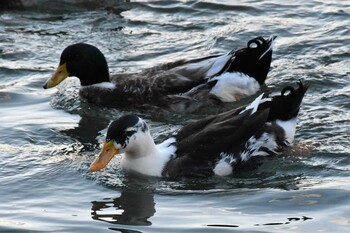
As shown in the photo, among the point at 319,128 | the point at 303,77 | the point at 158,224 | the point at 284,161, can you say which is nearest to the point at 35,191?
the point at 158,224

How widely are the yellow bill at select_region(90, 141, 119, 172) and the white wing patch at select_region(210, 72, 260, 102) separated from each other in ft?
9.63

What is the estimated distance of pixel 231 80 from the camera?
1233 centimetres

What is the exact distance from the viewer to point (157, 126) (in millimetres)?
11727

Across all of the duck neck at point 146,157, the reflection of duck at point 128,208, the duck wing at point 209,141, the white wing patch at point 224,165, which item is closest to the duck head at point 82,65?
the duck wing at point 209,141

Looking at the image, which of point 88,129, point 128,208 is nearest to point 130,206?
point 128,208

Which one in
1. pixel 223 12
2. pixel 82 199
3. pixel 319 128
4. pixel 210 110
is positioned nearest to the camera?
pixel 82 199

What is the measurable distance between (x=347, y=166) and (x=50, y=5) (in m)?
8.02

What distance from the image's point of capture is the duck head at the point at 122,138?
9.62m

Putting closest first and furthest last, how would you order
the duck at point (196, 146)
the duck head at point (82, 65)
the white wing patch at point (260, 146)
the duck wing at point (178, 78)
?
the duck at point (196, 146) < the white wing patch at point (260, 146) < the duck wing at point (178, 78) < the duck head at point (82, 65)

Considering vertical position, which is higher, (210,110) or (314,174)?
(210,110)

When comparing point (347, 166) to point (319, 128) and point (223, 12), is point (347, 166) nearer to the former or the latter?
point (319, 128)

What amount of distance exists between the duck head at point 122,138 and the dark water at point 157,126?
0.27 m

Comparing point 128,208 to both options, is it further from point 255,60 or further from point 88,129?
point 255,60

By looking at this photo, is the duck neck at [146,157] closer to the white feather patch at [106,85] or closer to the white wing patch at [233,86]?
the white wing patch at [233,86]
